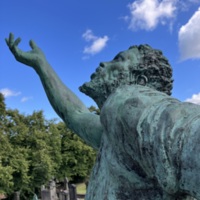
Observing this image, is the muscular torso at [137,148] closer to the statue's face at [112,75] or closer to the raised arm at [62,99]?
the statue's face at [112,75]

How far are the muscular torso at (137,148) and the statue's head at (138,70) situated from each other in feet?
0.73

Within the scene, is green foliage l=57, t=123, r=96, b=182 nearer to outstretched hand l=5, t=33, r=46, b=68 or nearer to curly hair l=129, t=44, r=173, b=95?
outstretched hand l=5, t=33, r=46, b=68

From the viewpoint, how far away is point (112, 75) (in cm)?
184

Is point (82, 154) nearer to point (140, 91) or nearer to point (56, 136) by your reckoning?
point (56, 136)

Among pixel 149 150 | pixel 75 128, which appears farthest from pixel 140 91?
pixel 75 128

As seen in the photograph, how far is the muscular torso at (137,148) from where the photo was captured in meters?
1.32

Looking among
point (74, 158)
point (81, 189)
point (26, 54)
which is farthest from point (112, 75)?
point (74, 158)

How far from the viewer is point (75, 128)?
7.57ft

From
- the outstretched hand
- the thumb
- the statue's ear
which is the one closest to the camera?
the statue's ear

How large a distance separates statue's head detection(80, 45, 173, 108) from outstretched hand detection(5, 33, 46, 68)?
0.79 m

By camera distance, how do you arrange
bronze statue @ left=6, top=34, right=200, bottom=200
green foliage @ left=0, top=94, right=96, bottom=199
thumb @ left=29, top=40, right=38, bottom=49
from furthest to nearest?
green foliage @ left=0, top=94, right=96, bottom=199, thumb @ left=29, top=40, right=38, bottom=49, bronze statue @ left=6, top=34, right=200, bottom=200

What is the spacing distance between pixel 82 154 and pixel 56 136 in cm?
457

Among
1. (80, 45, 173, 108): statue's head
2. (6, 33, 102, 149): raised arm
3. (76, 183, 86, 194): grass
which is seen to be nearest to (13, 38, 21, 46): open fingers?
(6, 33, 102, 149): raised arm

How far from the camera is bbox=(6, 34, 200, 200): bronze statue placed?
1.28m
